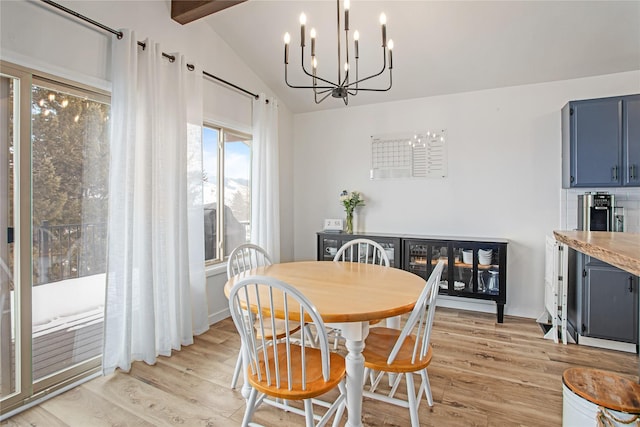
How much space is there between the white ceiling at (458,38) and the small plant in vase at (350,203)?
52.0 inches

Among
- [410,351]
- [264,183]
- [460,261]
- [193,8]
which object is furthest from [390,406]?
[193,8]

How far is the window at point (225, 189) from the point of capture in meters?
3.38

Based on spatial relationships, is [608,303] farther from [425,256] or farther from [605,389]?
[605,389]

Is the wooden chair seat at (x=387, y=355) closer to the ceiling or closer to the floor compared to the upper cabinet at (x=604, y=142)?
closer to the floor

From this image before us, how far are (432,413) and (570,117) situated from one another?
285 centimetres

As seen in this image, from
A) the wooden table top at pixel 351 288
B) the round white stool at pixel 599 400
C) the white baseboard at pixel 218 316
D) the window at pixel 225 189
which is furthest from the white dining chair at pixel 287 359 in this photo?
the window at pixel 225 189

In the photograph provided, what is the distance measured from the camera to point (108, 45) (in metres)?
2.35

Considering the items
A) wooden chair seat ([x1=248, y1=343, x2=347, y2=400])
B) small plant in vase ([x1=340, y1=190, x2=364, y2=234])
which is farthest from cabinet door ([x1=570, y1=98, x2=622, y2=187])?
wooden chair seat ([x1=248, y1=343, x2=347, y2=400])

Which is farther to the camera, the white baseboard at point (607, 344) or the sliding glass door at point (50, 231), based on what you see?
the white baseboard at point (607, 344)

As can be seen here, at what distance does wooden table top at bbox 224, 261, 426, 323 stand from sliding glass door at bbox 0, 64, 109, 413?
1.16 m

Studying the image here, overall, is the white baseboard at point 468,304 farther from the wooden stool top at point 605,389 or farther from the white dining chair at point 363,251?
the wooden stool top at point 605,389

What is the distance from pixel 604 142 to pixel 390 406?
9.49ft

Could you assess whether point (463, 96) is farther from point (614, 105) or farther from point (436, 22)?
point (614, 105)

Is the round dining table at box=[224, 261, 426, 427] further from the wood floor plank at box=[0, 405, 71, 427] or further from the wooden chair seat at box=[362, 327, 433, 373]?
the wood floor plank at box=[0, 405, 71, 427]
